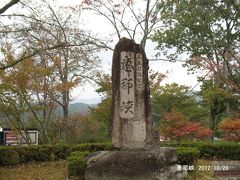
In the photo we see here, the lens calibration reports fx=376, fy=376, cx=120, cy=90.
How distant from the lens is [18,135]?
21.4 meters

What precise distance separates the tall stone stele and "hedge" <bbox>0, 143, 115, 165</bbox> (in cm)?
695

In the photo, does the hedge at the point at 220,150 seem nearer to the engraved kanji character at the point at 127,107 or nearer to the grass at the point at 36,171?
the grass at the point at 36,171

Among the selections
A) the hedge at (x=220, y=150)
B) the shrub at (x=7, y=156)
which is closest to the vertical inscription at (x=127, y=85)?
the shrub at (x=7, y=156)

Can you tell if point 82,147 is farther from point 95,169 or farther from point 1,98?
point 95,169

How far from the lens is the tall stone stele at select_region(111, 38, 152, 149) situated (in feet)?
30.5

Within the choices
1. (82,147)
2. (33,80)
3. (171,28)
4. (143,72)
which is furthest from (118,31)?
(143,72)

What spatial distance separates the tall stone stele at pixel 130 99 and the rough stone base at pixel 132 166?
1.49 ft

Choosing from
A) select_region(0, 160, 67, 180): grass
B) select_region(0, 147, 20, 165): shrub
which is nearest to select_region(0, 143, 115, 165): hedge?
select_region(0, 147, 20, 165): shrub

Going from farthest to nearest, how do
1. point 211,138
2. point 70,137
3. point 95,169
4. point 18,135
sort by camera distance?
1. point 211,138
2. point 70,137
3. point 18,135
4. point 95,169

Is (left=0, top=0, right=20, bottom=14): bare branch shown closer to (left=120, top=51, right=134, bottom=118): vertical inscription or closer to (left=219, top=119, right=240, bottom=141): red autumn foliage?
(left=120, top=51, right=134, bottom=118): vertical inscription

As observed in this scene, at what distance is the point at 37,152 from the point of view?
17.0 m

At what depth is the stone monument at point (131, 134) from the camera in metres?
8.64

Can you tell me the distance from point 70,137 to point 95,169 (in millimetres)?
17004

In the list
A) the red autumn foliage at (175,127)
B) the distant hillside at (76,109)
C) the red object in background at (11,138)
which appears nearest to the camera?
the red object in background at (11,138)
